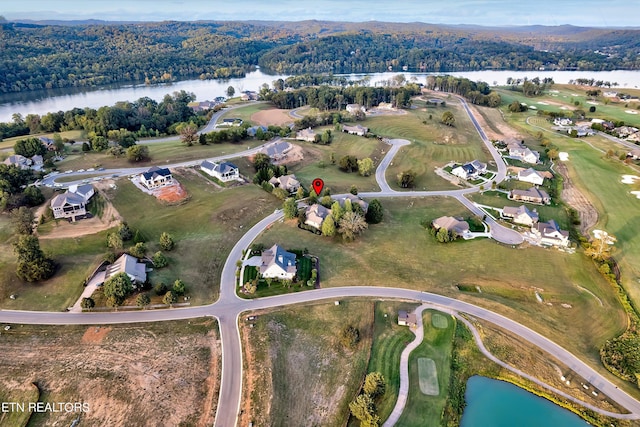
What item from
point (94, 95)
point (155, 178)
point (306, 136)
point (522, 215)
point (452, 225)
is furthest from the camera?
point (94, 95)

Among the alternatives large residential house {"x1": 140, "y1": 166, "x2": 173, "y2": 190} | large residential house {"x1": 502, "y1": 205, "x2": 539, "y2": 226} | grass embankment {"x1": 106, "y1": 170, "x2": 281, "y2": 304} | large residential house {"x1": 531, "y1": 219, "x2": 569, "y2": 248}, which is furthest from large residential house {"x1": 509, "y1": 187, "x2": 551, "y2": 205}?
large residential house {"x1": 140, "y1": 166, "x2": 173, "y2": 190}

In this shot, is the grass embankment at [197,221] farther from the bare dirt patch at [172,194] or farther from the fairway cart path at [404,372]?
the fairway cart path at [404,372]

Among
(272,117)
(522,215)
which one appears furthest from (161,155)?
(522,215)

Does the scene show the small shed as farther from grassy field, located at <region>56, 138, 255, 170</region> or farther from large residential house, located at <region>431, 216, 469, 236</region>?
grassy field, located at <region>56, 138, 255, 170</region>

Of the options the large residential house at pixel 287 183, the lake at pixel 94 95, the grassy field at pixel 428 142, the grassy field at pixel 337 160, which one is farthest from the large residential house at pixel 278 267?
the lake at pixel 94 95

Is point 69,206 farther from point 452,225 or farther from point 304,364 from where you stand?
point 452,225
